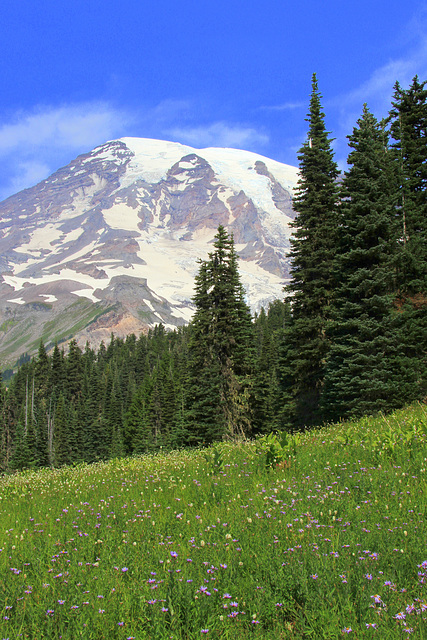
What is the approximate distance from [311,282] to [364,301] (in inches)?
215

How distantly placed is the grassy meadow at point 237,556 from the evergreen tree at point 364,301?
533 inches

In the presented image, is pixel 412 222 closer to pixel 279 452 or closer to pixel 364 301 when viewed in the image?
pixel 364 301

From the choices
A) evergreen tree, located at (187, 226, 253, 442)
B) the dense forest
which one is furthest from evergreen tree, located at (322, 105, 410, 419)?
evergreen tree, located at (187, 226, 253, 442)

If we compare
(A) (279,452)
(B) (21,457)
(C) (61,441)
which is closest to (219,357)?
(A) (279,452)

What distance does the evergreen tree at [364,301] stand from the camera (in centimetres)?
2042

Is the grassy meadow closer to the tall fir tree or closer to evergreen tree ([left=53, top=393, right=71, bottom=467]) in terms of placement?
the tall fir tree

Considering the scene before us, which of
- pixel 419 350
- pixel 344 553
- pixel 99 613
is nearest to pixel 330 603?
pixel 344 553

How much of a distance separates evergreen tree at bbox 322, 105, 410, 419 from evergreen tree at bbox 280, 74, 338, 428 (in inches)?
91.0

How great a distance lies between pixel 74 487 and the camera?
28.8 feet

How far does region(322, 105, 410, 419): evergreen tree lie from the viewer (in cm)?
2042

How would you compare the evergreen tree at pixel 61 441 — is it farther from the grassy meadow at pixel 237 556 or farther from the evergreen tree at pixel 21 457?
the grassy meadow at pixel 237 556

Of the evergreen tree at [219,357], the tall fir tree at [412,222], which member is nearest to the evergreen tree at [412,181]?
the tall fir tree at [412,222]

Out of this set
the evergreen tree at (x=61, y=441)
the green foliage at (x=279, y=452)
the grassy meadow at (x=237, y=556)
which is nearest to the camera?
the grassy meadow at (x=237, y=556)

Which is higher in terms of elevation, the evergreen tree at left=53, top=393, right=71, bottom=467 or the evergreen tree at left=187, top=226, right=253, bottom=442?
the evergreen tree at left=187, top=226, right=253, bottom=442
